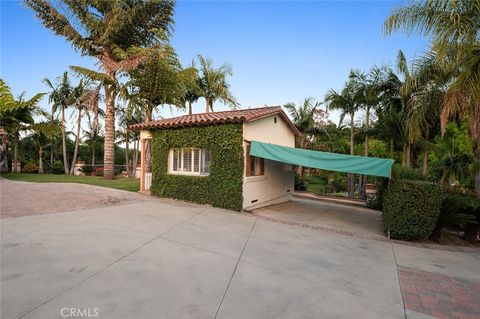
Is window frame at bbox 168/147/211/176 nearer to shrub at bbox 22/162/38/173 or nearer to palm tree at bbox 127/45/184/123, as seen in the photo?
palm tree at bbox 127/45/184/123

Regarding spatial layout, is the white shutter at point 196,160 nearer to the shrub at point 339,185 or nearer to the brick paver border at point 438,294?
the brick paver border at point 438,294

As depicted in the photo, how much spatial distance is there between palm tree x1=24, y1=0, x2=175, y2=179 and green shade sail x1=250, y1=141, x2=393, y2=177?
12.2m

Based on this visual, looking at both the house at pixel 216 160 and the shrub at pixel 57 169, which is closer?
the house at pixel 216 160

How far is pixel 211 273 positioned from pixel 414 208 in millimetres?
6396

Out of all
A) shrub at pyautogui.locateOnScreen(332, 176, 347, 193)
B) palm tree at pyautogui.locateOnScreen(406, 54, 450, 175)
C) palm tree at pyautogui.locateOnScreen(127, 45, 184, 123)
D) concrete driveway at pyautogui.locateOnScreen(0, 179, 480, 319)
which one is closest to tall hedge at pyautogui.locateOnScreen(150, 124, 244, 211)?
concrete driveway at pyautogui.locateOnScreen(0, 179, 480, 319)

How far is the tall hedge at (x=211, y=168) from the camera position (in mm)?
9727

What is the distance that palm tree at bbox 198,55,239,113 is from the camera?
24.4 meters

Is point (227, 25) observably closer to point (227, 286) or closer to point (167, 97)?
point (167, 97)

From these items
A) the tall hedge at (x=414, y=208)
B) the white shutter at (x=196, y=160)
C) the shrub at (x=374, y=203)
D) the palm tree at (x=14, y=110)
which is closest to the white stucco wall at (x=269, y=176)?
the white shutter at (x=196, y=160)

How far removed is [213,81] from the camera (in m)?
24.5

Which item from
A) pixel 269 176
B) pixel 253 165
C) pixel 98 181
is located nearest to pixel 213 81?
pixel 98 181

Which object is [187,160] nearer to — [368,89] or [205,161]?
[205,161]

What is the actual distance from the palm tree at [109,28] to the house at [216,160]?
745 centimetres

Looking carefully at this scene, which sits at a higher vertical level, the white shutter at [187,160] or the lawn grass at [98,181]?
the white shutter at [187,160]
